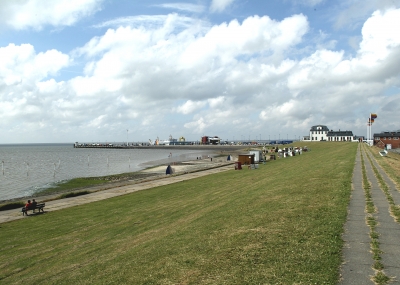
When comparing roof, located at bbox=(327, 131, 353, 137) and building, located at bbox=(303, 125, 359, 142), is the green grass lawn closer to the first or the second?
building, located at bbox=(303, 125, 359, 142)

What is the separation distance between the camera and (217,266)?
26.6 ft

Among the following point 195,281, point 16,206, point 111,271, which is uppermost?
point 195,281

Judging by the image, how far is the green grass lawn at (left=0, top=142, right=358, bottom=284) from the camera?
25.3 ft

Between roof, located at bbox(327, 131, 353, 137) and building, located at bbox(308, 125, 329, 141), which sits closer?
roof, located at bbox(327, 131, 353, 137)

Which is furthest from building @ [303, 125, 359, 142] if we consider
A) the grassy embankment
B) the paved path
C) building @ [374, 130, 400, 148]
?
the paved path

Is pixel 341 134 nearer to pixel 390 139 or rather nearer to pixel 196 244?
pixel 390 139

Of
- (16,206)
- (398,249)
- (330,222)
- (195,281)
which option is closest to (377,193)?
(330,222)

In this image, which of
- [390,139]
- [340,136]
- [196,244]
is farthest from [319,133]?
[196,244]

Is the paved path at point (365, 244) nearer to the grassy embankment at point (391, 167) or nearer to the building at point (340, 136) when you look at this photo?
the grassy embankment at point (391, 167)

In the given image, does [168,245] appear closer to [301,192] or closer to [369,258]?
[369,258]

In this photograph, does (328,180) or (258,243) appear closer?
(258,243)

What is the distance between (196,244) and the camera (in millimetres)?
10453

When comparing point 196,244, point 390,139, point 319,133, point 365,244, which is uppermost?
point 319,133

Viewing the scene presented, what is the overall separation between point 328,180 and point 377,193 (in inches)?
176
